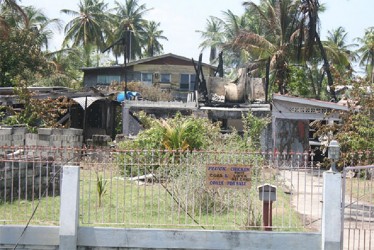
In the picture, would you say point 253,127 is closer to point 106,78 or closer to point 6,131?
point 6,131

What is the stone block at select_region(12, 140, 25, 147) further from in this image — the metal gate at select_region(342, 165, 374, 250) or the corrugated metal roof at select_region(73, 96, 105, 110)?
the metal gate at select_region(342, 165, 374, 250)

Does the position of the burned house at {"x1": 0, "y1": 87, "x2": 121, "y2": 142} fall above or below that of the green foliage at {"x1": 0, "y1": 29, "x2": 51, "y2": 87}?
below

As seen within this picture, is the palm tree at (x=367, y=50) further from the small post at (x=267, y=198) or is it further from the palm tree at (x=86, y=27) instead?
the small post at (x=267, y=198)

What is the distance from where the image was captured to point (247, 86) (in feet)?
73.7

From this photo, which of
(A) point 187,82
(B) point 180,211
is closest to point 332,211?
(B) point 180,211

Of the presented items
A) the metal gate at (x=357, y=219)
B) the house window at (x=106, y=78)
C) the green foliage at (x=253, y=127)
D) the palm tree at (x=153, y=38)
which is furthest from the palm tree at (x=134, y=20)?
the metal gate at (x=357, y=219)

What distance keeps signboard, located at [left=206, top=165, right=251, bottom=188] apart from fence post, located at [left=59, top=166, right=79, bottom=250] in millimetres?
2018

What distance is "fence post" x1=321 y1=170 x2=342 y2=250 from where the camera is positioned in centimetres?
787

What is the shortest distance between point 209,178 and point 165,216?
4.95ft

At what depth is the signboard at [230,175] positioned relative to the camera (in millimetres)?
8223

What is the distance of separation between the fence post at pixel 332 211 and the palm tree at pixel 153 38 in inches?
1763

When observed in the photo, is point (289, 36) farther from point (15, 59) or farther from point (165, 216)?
point (165, 216)

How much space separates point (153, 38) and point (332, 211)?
4775cm

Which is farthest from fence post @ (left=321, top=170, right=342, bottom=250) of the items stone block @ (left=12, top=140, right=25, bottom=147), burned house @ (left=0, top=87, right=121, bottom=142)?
burned house @ (left=0, top=87, right=121, bottom=142)
